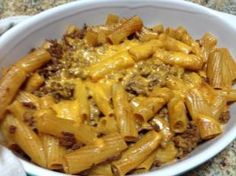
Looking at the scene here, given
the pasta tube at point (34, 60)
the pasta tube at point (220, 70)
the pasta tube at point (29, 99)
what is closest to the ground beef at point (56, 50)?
the pasta tube at point (34, 60)

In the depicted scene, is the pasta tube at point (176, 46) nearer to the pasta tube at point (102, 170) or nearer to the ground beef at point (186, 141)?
the ground beef at point (186, 141)

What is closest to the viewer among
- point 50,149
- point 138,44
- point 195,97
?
point 50,149

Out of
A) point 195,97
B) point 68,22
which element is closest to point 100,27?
point 68,22

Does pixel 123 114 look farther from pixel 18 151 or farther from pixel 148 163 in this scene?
pixel 18 151

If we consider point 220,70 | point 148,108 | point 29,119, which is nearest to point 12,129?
point 29,119

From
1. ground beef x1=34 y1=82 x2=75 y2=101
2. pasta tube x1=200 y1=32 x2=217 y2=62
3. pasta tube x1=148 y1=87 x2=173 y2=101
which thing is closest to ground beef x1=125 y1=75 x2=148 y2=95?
pasta tube x1=148 y1=87 x2=173 y2=101

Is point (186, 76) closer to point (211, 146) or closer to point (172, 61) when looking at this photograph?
point (172, 61)

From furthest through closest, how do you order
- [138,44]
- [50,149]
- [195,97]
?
[138,44] < [195,97] < [50,149]
